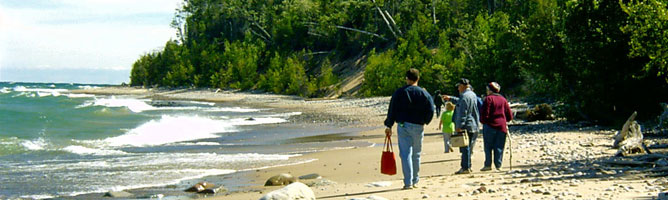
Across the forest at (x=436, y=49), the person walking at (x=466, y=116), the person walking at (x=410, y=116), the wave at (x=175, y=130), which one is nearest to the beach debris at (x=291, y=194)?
the person walking at (x=410, y=116)

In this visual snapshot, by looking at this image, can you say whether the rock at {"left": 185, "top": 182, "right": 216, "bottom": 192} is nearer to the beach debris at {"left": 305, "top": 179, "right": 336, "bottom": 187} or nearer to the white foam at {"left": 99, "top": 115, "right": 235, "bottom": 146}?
the beach debris at {"left": 305, "top": 179, "right": 336, "bottom": 187}

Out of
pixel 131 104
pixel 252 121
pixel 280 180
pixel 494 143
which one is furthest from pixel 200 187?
pixel 131 104

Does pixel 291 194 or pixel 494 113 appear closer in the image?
pixel 291 194

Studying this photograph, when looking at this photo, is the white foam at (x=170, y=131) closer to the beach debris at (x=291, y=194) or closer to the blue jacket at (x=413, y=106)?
the blue jacket at (x=413, y=106)

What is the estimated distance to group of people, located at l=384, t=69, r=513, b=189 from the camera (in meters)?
9.38

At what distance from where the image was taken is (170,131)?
2862cm

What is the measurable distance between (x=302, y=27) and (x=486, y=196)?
270ft

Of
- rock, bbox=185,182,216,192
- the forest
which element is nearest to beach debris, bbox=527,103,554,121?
the forest

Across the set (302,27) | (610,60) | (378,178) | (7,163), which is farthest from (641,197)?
(302,27)

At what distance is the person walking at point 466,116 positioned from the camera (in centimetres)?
1112

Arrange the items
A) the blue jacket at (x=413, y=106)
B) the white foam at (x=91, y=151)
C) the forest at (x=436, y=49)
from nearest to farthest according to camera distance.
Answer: the blue jacket at (x=413, y=106) < the forest at (x=436, y=49) < the white foam at (x=91, y=151)

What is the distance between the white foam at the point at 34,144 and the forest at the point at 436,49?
1493cm

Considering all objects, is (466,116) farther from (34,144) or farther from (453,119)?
(34,144)

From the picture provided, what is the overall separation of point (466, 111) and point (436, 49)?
5018 centimetres
